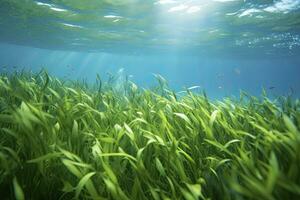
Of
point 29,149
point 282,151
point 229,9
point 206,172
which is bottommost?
point 206,172

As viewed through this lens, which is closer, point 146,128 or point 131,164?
point 131,164

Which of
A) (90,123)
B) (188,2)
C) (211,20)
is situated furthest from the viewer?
(211,20)

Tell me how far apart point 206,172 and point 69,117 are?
1.90m

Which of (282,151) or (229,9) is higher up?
(229,9)

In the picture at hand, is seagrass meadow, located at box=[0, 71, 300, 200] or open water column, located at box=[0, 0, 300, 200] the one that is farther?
open water column, located at box=[0, 0, 300, 200]

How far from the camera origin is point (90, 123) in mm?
4020

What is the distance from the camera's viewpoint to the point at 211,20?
21531 millimetres

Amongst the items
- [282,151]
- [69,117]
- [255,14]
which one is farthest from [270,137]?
[255,14]

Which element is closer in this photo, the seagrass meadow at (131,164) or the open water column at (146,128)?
the seagrass meadow at (131,164)

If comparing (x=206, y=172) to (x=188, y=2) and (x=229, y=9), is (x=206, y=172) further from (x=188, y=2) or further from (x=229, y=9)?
(x=229, y=9)

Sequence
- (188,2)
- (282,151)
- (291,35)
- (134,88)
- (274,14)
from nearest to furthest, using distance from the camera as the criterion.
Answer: (282,151), (134,88), (188,2), (274,14), (291,35)

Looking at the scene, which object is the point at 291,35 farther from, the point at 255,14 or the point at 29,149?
the point at 29,149

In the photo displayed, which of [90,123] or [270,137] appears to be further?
[90,123]

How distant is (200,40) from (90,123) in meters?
29.3
